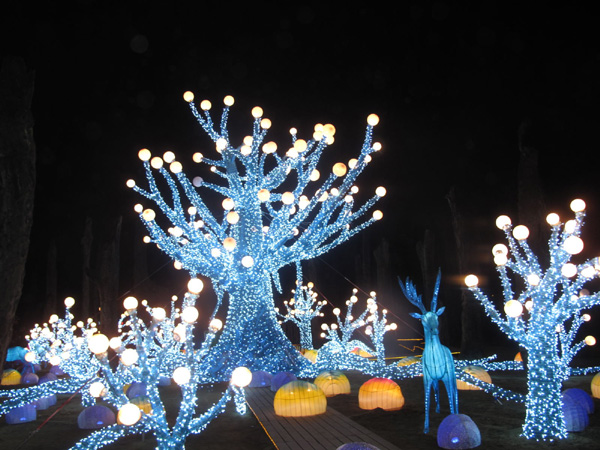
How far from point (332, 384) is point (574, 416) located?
160 inches

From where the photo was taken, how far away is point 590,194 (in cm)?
1146

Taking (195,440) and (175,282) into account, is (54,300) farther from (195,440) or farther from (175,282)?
(195,440)

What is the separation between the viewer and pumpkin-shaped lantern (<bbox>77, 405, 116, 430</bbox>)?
20.7 ft

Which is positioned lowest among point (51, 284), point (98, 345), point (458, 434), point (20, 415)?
point (20, 415)

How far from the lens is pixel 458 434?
4754 mm

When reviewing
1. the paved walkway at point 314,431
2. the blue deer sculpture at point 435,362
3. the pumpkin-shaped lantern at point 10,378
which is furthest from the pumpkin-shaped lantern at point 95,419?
the pumpkin-shaped lantern at point 10,378

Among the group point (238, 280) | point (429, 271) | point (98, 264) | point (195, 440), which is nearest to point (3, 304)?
point (195, 440)

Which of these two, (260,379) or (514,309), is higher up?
(514,309)

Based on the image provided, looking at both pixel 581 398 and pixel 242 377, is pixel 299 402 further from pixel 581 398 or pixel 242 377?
pixel 581 398

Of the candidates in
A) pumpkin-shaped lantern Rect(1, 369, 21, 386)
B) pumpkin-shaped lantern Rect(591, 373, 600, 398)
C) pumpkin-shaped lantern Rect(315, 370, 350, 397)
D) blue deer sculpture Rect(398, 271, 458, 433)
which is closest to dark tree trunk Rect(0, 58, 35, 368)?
pumpkin-shaped lantern Rect(315, 370, 350, 397)

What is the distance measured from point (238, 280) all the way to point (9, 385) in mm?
6764

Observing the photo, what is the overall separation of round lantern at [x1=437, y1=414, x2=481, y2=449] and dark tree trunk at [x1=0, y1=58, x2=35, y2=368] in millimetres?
5711

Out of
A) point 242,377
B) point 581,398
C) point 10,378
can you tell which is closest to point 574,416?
point 581,398

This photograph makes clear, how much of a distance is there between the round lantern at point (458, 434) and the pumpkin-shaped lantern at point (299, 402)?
2.15 m
